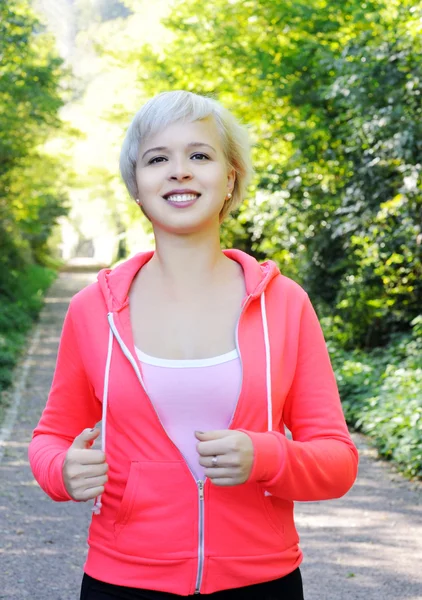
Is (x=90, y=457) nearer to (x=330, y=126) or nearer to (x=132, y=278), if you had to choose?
(x=132, y=278)

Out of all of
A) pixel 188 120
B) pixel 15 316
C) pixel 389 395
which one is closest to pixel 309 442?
pixel 188 120

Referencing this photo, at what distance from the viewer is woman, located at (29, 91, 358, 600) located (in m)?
1.99

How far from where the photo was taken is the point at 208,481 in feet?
6.59

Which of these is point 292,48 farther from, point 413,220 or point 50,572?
point 50,572

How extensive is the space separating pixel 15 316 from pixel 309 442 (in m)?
18.6

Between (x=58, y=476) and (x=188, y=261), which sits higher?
(x=188, y=261)

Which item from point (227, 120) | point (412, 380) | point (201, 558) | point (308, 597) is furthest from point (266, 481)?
point (412, 380)

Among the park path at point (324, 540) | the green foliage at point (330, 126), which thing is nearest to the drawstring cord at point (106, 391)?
the park path at point (324, 540)

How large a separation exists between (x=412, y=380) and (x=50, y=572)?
5316 millimetres

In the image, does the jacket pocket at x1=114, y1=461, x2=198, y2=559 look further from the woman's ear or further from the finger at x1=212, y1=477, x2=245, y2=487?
the woman's ear

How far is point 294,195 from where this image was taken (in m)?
15.2

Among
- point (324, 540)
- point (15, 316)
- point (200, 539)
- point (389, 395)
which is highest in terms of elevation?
point (200, 539)

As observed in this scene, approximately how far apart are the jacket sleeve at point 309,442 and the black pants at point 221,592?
0.20 meters

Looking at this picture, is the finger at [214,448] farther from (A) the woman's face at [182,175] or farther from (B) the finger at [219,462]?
(A) the woman's face at [182,175]
